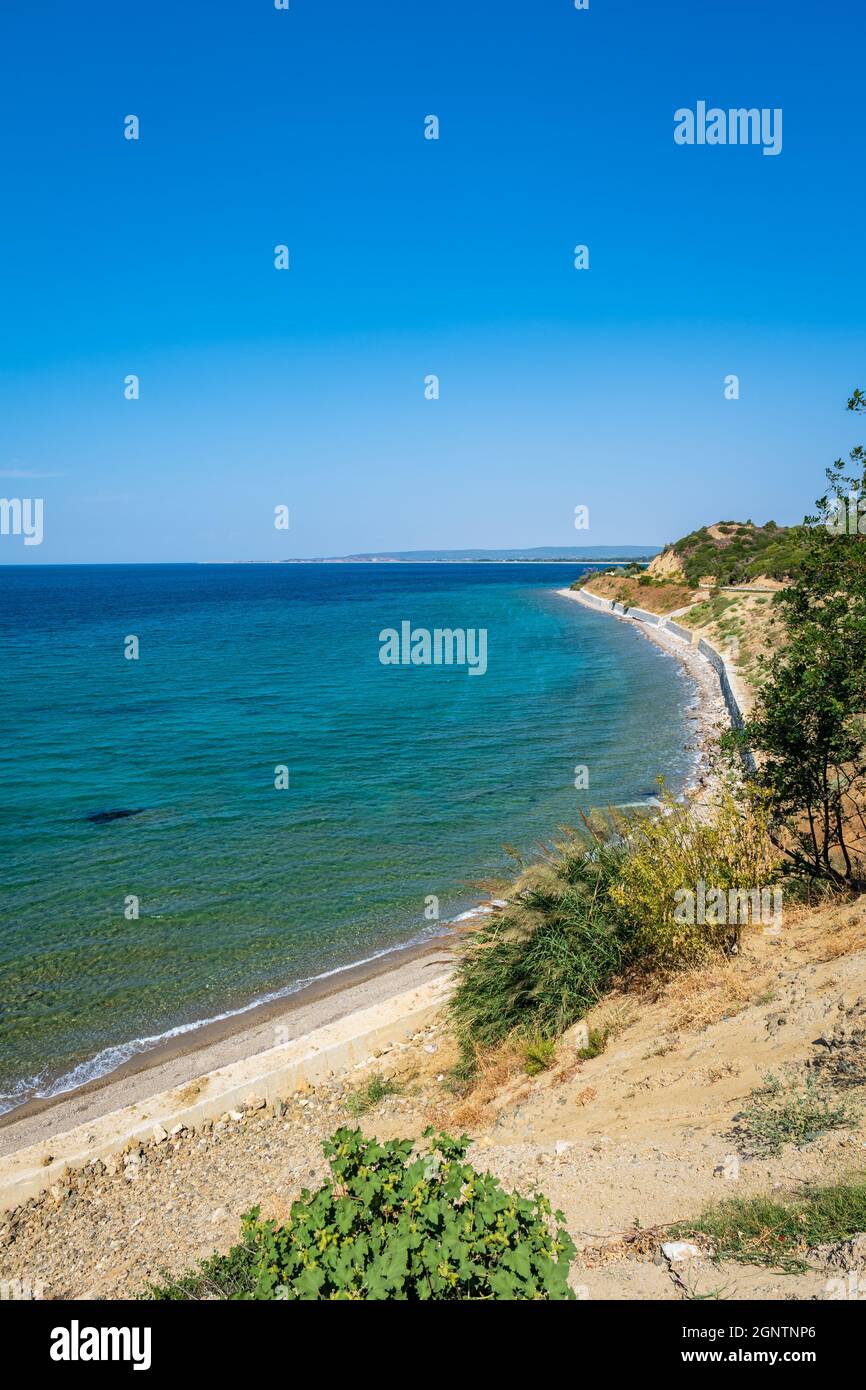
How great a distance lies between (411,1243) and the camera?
3.67 metres

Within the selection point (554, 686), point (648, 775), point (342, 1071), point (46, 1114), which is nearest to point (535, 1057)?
point (342, 1071)

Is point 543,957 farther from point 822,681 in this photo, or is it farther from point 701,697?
point 701,697

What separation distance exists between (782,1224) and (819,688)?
6318 mm

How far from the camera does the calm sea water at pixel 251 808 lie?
13.5 meters

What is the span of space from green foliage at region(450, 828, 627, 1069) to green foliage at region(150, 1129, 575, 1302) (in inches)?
213

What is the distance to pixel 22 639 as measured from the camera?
69.3 metres

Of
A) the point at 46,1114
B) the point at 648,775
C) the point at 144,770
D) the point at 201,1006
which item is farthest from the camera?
the point at 144,770

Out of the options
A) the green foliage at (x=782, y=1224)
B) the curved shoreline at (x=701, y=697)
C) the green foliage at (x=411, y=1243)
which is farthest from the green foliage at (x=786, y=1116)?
the curved shoreline at (x=701, y=697)

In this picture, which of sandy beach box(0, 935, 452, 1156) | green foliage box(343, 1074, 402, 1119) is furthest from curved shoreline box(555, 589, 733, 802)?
green foliage box(343, 1074, 402, 1119)

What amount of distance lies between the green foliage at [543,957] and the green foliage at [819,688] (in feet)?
7.85

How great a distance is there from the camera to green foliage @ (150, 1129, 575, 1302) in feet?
11.6

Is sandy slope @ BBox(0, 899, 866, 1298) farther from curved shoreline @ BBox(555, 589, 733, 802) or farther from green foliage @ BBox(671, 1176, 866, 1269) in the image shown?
curved shoreline @ BBox(555, 589, 733, 802)
